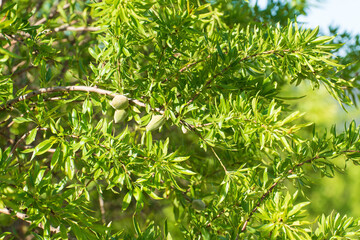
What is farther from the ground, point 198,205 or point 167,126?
point 167,126

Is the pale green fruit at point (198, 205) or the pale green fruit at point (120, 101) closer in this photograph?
the pale green fruit at point (120, 101)

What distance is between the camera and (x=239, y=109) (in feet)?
2.00

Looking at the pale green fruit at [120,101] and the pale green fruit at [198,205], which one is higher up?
the pale green fruit at [120,101]

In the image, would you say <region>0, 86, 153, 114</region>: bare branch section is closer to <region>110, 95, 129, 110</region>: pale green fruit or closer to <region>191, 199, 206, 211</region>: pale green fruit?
<region>110, 95, 129, 110</region>: pale green fruit

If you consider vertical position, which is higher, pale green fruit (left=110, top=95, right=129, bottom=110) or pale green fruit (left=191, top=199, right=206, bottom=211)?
pale green fruit (left=110, top=95, right=129, bottom=110)

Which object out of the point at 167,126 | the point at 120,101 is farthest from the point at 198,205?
the point at 120,101

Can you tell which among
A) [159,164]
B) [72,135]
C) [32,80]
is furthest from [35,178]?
[32,80]

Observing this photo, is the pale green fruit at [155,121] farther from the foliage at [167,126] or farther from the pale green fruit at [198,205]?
the pale green fruit at [198,205]

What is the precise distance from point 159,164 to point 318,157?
321 millimetres

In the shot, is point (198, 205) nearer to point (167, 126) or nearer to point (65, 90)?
point (167, 126)

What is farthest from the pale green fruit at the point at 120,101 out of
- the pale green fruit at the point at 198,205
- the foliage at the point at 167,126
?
the pale green fruit at the point at 198,205

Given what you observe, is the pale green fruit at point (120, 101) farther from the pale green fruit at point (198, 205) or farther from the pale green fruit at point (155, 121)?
the pale green fruit at point (198, 205)

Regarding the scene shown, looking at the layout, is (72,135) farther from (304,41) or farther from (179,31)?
(304,41)

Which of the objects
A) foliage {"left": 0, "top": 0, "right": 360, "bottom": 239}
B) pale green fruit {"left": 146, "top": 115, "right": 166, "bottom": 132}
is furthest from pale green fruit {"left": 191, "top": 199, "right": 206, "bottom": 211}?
pale green fruit {"left": 146, "top": 115, "right": 166, "bottom": 132}
